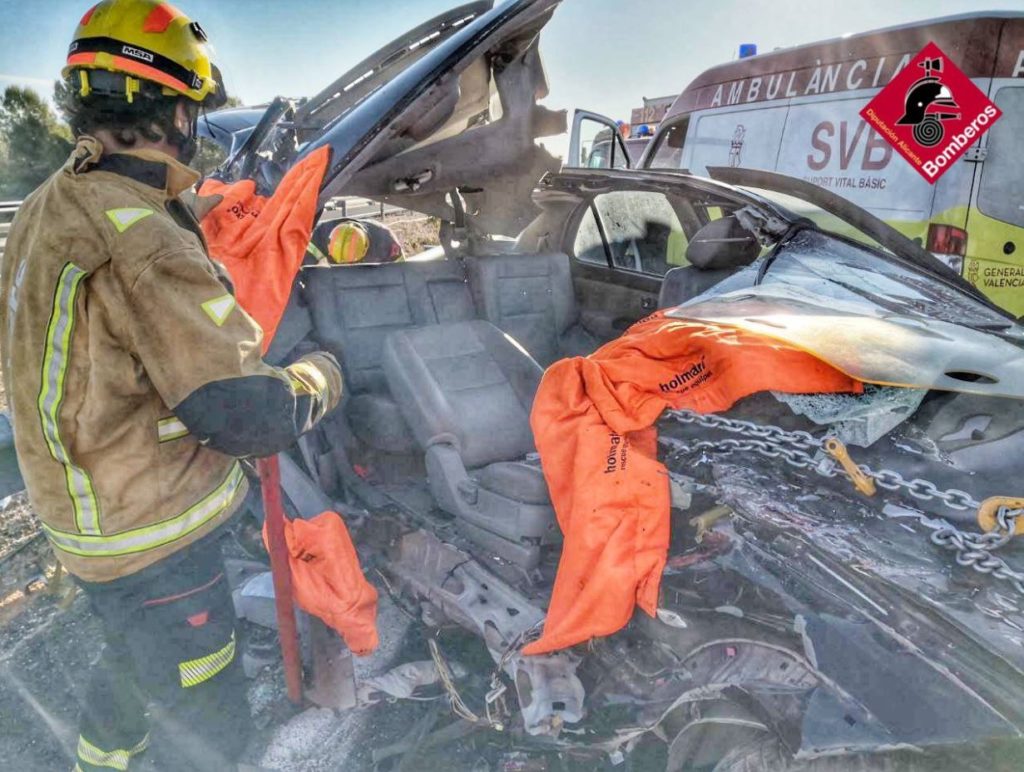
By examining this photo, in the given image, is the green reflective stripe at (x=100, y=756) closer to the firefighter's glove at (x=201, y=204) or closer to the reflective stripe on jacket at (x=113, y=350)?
the reflective stripe on jacket at (x=113, y=350)

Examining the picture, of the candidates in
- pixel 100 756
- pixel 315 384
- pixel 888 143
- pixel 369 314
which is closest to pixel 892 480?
pixel 315 384

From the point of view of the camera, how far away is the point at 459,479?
86.5 inches

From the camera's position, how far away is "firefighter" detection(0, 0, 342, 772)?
4.26 feet

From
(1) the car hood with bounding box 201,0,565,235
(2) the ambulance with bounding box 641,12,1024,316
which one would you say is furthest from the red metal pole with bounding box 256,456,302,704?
(2) the ambulance with bounding box 641,12,1024,316

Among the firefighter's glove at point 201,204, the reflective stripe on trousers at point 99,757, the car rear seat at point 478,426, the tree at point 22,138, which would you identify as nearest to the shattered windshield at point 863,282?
the car rear seat at point 478,426

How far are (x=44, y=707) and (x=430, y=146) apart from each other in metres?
2.47

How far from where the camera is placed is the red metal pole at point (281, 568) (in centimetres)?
181

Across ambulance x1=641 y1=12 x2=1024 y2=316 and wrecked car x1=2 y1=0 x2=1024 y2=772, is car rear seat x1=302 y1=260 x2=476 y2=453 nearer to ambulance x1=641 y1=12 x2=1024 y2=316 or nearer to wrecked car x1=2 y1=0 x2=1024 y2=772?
wrecked car x1=2 y1=0 x2=1024 y2=772

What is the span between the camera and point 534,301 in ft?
11.7

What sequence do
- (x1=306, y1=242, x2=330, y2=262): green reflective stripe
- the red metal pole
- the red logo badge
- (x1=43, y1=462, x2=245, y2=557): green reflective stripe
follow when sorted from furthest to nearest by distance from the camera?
1. the red logo badge
2. (x1=306, y1=242, x2=330, y2=262): green reflective stripe
3. the red metal pole
4. (x1=43, y1=462, x2=245, y2=557): green reflective stripe

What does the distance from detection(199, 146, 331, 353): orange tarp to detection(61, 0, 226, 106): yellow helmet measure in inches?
25.3

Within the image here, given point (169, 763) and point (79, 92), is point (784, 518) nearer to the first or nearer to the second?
point (79, 92)

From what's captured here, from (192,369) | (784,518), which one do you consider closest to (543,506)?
(784,518)

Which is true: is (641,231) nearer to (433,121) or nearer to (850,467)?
(433,121)
